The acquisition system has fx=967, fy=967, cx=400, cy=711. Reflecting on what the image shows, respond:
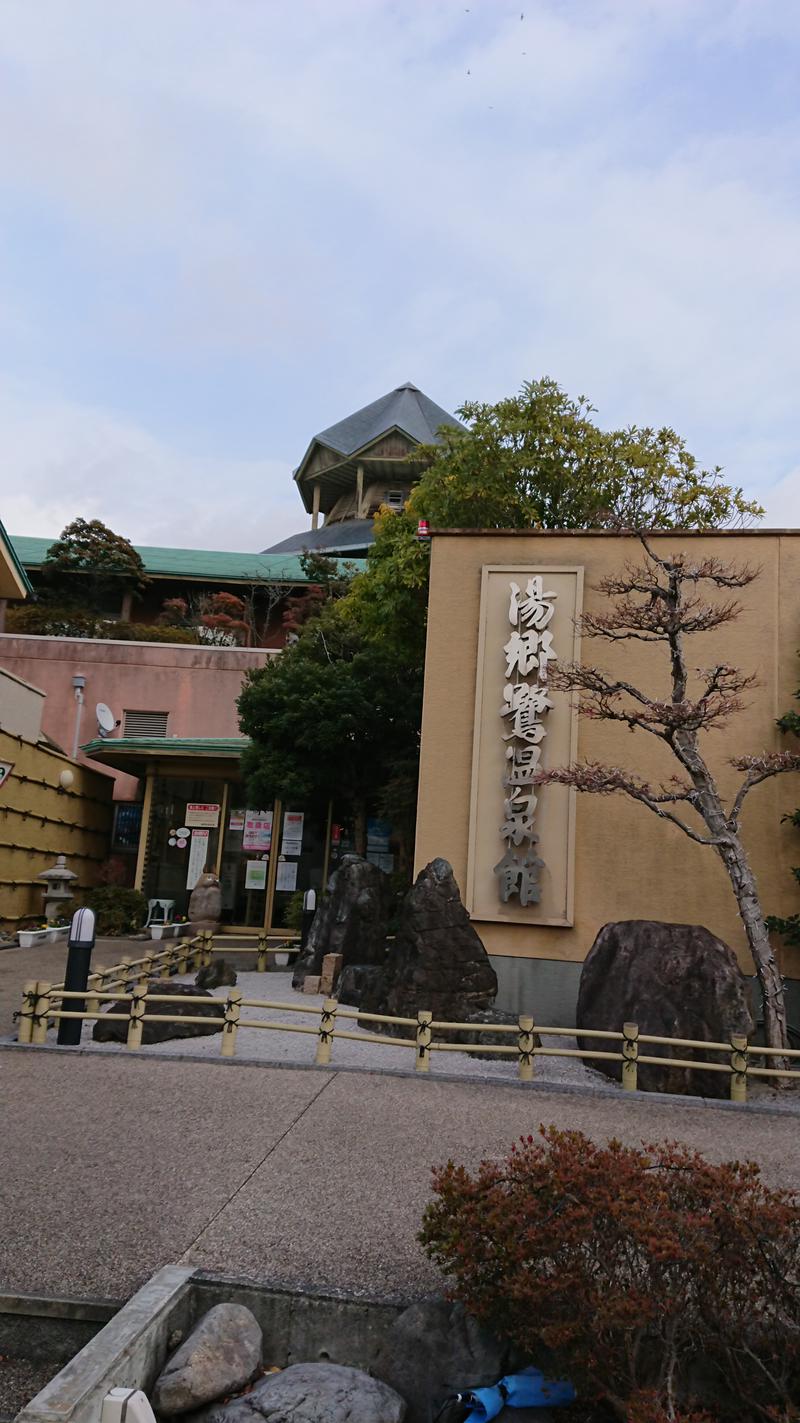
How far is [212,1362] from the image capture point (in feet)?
12.3

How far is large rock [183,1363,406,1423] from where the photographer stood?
3.45m

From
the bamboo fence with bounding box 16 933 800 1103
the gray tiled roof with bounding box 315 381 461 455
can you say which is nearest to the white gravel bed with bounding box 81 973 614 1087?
the bamboo fence with bounding box 16 933 800 1103

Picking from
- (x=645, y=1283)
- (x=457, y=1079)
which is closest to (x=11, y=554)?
(x=457, y=1079)

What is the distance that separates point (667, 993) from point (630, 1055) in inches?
Answer: 42.6

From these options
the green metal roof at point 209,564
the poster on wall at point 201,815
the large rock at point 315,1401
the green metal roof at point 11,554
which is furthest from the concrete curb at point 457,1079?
the green metal roof at point 209,564

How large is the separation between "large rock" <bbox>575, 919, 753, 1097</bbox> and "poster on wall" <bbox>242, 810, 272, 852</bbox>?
12387 mm

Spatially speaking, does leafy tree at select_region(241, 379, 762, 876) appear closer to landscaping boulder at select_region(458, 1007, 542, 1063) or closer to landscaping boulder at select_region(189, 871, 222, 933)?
landscaping boulder at select_region(189, 871, 222, 933)

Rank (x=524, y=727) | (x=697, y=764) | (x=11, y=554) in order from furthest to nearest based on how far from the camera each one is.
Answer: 1. (x=11, y=554)
2. (x=524, y=727)
3. (x=697, y=764)

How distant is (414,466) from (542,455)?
26159 mm

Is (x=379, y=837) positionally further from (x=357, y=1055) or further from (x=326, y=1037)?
(x=326, y=1037)

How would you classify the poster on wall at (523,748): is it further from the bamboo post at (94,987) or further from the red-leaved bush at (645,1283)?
the red-leaved bush at (645,1283)

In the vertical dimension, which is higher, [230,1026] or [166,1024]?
[230,1026]

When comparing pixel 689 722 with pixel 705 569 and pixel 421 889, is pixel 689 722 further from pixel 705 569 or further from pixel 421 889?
pixel 421 889

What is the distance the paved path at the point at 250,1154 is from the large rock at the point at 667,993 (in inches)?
29.6
